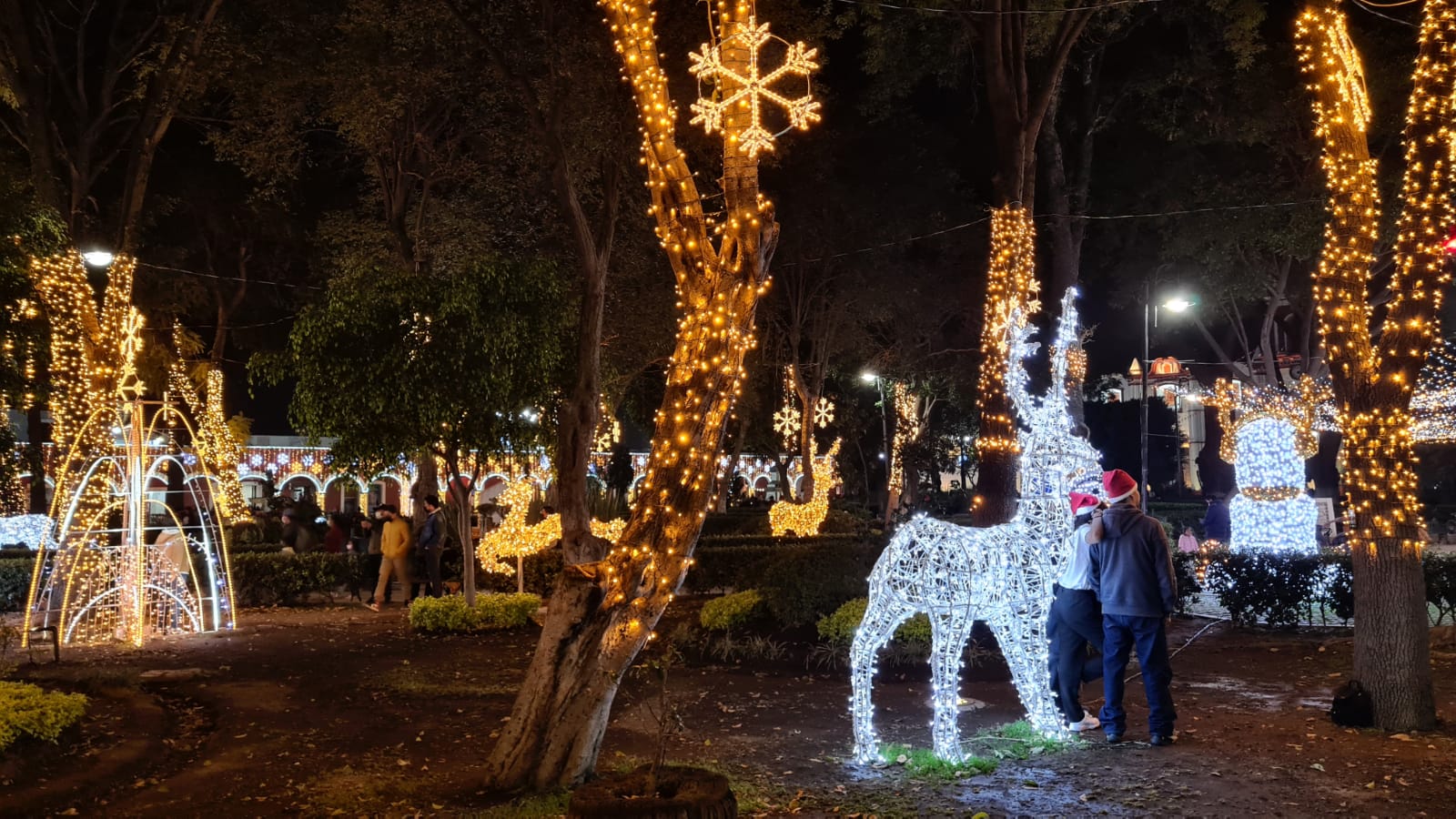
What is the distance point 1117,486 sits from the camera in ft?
25.1

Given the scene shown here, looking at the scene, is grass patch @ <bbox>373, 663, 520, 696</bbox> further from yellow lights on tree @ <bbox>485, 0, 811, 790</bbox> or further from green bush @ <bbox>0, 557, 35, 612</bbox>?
green bush @ <bbox>0, 557, 35, 612</bbox>

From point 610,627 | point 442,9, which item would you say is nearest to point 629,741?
point 610,627

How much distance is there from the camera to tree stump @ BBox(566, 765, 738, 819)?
468 cm

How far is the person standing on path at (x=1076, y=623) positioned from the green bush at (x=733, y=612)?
4778 mm

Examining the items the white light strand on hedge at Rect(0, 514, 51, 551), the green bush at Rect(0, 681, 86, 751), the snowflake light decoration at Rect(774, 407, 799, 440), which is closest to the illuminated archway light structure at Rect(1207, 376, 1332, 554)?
the green bush at Rect(0, 681, 86, 751)

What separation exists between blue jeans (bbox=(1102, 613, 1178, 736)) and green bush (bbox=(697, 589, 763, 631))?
5.25m

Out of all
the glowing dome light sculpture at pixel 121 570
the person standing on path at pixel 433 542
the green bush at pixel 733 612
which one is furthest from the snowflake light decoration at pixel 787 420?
the glowing dome light sculpture at pixel 121 570

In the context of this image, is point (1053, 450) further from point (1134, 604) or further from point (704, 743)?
→ point (704, 743)

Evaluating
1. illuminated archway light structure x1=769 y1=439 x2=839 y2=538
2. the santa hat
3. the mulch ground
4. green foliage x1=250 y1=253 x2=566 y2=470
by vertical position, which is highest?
green foliage x1=250 y1=253 x2=566 y2=470

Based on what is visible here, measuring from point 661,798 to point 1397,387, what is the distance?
6.10 m

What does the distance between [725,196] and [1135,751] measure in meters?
4.28

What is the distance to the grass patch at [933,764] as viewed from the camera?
6.56 meters

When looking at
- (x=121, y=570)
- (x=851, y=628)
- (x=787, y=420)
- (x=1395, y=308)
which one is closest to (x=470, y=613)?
(x=121, y=570)

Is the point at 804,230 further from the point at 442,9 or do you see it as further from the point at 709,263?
the point at 709,263
